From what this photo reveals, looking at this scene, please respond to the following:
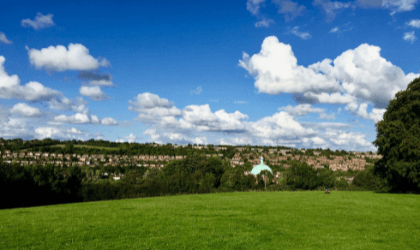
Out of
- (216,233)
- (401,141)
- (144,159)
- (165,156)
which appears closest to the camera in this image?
(216,233)

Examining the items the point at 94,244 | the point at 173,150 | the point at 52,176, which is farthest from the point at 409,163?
the point at 173,150

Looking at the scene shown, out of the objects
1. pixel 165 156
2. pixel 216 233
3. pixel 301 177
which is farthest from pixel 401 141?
pixel 165 156

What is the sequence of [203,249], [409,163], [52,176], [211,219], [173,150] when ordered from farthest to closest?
[173,150]
[52,176]
[409,163]
[211,219]
[203,249]

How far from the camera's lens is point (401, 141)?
32.0m

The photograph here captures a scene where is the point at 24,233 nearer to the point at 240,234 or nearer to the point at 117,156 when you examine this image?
the point at 240,234

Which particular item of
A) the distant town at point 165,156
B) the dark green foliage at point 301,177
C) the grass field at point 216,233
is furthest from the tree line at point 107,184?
the distant town at point 165,156

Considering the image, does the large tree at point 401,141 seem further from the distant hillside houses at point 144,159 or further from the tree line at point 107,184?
the distant hillside houses at point 144,159

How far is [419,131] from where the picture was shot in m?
31.7

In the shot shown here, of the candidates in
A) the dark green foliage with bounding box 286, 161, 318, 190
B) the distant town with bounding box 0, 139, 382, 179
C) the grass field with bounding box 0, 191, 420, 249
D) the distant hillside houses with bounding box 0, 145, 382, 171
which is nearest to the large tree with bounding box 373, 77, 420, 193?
the grass field with bounding box 0, 191, 420, 249

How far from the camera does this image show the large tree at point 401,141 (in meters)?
30.9

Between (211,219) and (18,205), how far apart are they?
1031 inches

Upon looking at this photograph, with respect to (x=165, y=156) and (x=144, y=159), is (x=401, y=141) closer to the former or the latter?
(x=144, y=159)

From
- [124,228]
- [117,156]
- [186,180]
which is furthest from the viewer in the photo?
[117,156]

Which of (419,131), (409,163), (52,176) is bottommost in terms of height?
(52,176)
